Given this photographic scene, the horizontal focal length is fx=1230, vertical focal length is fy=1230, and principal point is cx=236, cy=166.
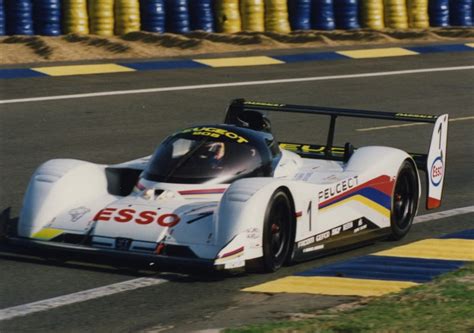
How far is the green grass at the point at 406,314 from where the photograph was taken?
7.76m

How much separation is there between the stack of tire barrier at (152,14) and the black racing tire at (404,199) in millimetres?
13698

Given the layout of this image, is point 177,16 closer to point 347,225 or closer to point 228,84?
point 228,84

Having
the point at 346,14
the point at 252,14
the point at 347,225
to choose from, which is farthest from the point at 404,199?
the point at 346,14

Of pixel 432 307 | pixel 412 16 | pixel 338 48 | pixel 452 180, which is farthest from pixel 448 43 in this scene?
pixel 432 307

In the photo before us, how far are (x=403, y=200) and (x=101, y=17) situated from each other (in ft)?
44.0

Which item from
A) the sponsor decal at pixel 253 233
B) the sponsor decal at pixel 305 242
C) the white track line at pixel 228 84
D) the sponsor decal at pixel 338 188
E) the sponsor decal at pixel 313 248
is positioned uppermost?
the sponsor decal at pixel 338 188

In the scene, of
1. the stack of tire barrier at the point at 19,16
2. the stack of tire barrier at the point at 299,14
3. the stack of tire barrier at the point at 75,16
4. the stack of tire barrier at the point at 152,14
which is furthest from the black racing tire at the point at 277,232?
the stack of tire barrier at the point at 299,14

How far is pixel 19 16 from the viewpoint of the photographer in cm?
2325

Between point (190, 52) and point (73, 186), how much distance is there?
1428cm

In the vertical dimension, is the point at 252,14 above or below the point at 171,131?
above

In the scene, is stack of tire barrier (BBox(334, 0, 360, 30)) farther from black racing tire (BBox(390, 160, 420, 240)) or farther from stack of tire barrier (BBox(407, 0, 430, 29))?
black racing tire (BBox(390, 160, 420, 240))

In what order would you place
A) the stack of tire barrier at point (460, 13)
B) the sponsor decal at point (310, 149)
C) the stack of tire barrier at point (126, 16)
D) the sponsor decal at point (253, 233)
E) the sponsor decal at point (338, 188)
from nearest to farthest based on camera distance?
the sponsor decal at point (253, 233) → the sponsor decal at point (338, 188) → the sponsor decal at point (310, 149) → the stack of tire barrier at point (126, 16) → the stack of tire barrier at point (460, 13)

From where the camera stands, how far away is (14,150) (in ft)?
52.7

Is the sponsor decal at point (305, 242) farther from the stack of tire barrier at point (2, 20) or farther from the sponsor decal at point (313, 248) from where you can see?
the stack of tire barrier at point (2, 20)
